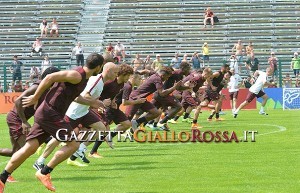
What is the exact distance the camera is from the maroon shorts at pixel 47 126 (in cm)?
1162

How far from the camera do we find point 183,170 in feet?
46.7

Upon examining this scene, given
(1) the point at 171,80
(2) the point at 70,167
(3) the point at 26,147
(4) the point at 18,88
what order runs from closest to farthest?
(3) the point at 26,147 < (2) the point at 70,167 < (1) the point at 171,80 < (4) the point at 18,88

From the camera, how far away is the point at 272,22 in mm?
49594

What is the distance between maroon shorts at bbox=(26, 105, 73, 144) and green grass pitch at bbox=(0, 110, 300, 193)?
0.78 metres

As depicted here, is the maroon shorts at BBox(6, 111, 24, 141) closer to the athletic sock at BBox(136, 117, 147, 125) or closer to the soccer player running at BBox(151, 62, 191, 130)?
the athletic sock at BBox(136, 117, 147, 125)

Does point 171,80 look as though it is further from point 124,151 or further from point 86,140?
point 86,140

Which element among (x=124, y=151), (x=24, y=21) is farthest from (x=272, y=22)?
(x=124, y=151)

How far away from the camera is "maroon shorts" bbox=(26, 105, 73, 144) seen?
11617 millimetres

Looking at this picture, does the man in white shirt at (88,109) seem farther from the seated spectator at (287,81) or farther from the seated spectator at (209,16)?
the seated spectator at (209,16)

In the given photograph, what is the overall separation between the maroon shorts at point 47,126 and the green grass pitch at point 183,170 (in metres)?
0.78

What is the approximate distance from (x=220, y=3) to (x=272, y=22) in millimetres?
3517

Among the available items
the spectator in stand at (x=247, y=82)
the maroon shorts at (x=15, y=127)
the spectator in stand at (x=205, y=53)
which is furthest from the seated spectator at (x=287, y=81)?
the maroon shorts at (x=15, y=127)

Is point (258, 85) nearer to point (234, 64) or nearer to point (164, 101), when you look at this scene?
point (234, 64)

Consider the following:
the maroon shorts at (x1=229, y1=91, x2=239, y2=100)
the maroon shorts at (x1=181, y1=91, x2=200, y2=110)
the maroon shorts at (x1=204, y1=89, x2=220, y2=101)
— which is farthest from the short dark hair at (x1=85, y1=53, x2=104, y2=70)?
the maroon shorts at (x1=229, y1=91, x2=239, y2=100)
